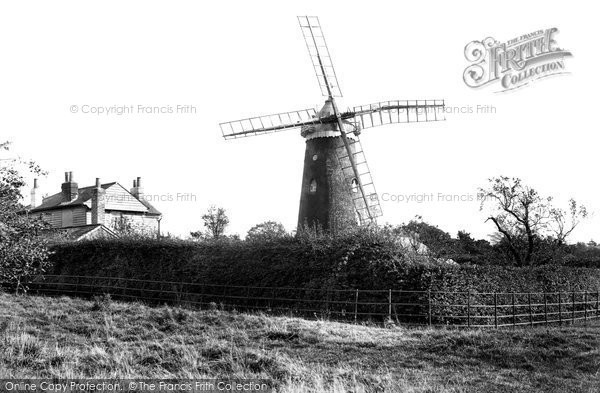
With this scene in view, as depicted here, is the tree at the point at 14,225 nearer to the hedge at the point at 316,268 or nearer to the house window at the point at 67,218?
the hedge at the point at 316,268

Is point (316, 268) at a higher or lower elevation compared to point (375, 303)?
higher

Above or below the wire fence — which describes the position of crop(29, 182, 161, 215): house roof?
above

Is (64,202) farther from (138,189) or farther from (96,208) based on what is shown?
(138,189)

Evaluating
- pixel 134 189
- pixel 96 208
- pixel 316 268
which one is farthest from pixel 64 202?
pixel 316 268

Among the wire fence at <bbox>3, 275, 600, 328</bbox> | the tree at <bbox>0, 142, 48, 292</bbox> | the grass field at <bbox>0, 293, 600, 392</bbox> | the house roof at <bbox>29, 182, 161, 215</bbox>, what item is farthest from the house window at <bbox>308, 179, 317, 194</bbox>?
the house roof at <bbox>29, 182, 161, 215</bbox>

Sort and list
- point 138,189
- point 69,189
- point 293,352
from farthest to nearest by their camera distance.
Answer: point 138,189, point 69,189, point 293,352

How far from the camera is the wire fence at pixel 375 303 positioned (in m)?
17.7

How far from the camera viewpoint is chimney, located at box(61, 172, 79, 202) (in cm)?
4806

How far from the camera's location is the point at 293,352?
1216cm

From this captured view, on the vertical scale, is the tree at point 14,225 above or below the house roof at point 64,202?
below

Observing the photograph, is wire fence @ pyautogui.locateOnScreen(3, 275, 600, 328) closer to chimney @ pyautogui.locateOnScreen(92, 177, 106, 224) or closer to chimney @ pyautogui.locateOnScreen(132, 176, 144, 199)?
chimney @ pyautogui.locateOnScreen(92, 177, 106, 224)

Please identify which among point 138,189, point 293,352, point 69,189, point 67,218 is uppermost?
point 138,189

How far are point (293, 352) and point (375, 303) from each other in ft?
19.7

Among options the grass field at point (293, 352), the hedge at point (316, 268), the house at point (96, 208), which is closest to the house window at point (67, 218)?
the house at point (96, 208)
